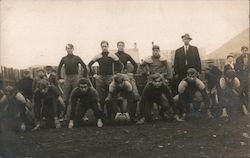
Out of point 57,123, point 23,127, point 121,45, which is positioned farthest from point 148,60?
point 23,127

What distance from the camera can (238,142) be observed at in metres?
3.96

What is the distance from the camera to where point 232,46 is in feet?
13.6

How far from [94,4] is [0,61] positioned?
110cm

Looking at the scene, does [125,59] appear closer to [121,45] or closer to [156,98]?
[121,45]

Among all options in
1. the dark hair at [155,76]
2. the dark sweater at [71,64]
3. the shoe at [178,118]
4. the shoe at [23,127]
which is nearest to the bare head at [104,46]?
the dark sweater at [71,64]

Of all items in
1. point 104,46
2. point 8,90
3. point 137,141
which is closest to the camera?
point 137,141

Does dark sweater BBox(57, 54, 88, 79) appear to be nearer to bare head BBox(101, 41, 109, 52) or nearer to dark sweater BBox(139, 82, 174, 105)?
bare head BBox(101, 41, 109, 52)

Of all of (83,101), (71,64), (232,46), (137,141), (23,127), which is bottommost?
(137,141)

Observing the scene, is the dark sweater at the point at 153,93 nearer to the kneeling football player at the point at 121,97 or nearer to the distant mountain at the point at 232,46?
the kneeling football player at the point at 121,97

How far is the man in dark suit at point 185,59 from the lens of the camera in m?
4.18

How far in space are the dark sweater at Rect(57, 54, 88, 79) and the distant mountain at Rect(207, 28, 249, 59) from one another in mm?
1323

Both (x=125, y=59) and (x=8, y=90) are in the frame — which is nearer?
(x=8, y=90)

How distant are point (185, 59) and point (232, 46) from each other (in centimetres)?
49

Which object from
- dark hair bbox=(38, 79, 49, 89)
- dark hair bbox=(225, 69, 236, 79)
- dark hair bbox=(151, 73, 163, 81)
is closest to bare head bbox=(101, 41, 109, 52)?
dark hair bbox=(151, 73, 163, 81)
